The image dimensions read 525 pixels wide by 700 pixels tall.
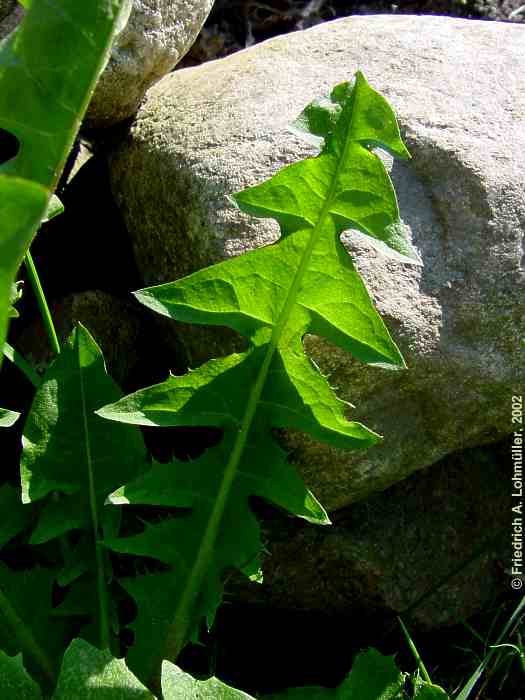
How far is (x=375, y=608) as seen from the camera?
185 cm

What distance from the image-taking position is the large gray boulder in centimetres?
155

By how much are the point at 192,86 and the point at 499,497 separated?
1161 millimetres

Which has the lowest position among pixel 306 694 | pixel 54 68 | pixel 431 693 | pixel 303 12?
pixel 306 694

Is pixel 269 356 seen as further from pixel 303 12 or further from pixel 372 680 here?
pixel 303 12

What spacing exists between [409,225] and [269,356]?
39 centimetres

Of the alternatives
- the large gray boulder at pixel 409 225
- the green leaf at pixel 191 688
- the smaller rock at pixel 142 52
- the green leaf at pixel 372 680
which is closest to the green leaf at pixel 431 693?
the green leaf at pixel 372 680

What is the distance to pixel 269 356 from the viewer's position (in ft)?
4.70

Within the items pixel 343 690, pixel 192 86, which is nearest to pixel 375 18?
pixel 192 86

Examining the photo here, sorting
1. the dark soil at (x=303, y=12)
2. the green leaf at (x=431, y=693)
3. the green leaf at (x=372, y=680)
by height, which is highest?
Result: the dark soil at (x=303, y=12)

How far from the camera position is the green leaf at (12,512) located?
1.55 metres

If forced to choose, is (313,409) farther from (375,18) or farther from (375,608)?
(375,18)

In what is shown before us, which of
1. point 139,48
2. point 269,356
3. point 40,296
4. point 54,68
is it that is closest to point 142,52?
point 139,48

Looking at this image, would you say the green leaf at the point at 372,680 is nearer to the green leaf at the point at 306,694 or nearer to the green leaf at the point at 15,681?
the green leaf at the point at 306,694

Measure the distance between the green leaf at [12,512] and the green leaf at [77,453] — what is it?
0.05 meters
